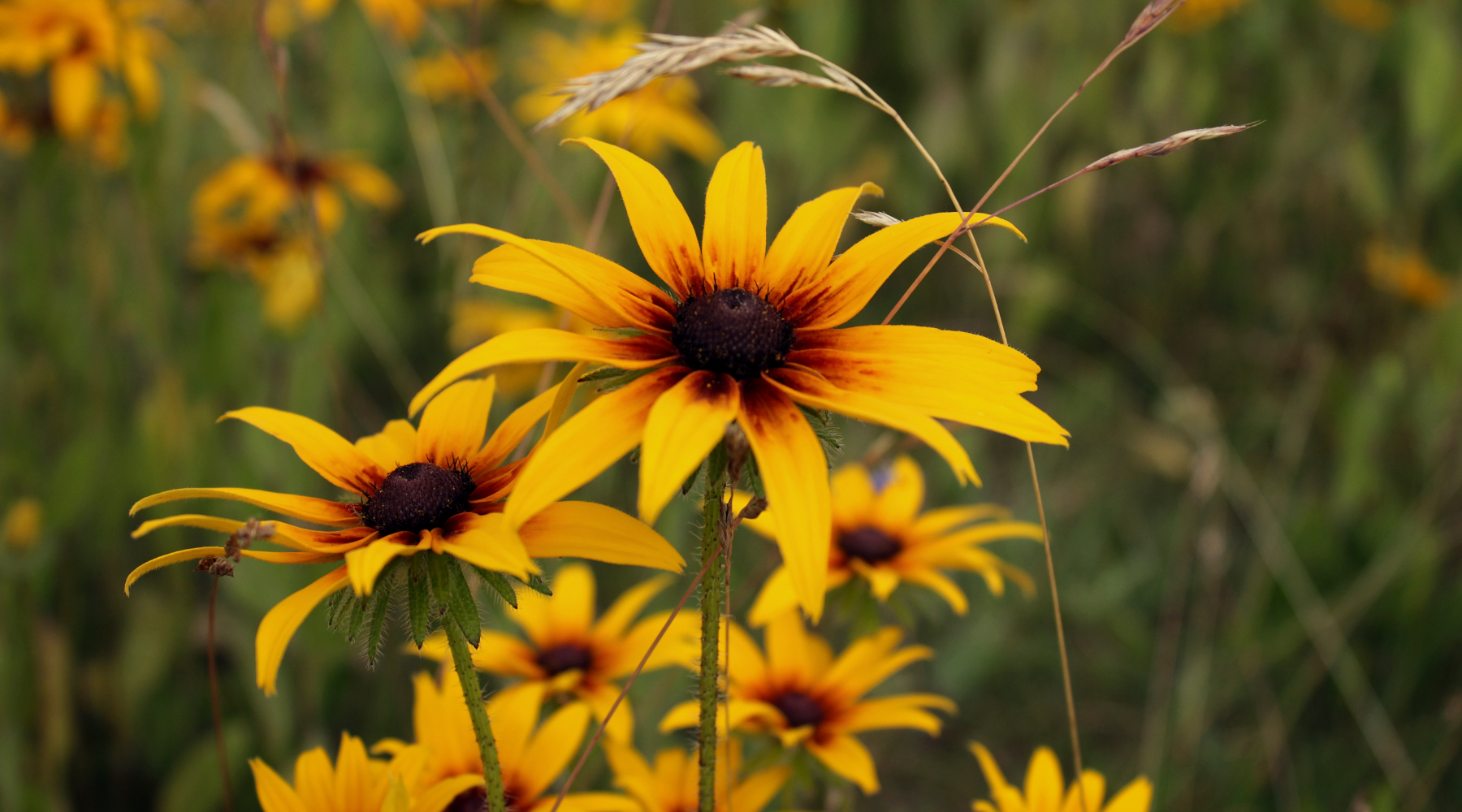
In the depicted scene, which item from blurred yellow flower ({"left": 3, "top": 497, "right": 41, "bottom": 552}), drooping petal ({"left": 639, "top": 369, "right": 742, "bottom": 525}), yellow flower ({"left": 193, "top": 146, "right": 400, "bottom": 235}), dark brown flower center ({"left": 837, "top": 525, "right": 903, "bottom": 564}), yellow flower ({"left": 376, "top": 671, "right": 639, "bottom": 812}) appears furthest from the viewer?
yellow flower ({"left": 193, "top": 146, "right": 400, "bottom": 235})

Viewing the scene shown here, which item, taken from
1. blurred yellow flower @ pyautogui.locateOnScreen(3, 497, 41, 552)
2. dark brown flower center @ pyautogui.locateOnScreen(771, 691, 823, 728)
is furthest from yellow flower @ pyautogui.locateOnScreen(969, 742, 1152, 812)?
blurred yellow flower @ pyautogui.locateOnScreen(3, 497, 41, 552)

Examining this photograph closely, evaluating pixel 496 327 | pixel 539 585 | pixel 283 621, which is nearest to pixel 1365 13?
pixel 496 327

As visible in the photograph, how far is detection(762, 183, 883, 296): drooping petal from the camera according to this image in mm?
764

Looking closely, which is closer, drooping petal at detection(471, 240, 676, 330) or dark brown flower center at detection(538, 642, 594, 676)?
drooping petal at detection(471, 240, 676, 330)

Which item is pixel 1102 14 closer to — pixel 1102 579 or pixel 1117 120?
pixel 1117 120

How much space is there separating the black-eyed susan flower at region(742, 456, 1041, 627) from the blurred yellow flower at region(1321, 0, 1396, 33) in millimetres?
2532

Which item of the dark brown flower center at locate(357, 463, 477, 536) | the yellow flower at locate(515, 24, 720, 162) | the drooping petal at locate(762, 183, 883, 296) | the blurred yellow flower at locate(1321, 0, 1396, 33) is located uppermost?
the blurred yellow flower at locate(1321, 0, 1396, 33)

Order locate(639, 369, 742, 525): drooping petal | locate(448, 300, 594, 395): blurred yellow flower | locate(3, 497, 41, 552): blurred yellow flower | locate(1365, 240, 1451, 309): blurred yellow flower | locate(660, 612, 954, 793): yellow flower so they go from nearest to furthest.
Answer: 1. locate(639, 369, 742, 525): drooping petal
2. locate(660, 612, 954, 793): yellow flower
3. locate(3, 497, 41, 552): blurred yellow flower
4. locate(448, 300, 594, 395): blurred yellow flower
5. locate(1365, 240, 1451, 309): blurred yellow flower

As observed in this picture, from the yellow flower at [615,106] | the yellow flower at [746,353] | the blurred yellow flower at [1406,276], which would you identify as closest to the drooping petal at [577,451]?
the yellow flower at [746,353]

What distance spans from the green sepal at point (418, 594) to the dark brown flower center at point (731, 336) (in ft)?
0.72

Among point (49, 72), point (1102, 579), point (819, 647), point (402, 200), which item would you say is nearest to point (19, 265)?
point (49, 72)

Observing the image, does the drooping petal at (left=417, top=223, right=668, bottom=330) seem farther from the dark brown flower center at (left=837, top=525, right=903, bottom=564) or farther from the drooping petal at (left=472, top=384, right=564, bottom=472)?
the dark brown flower center at (left=837, top=525, right=903, bottom=564)

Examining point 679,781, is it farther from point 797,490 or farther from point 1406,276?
point 1406,276

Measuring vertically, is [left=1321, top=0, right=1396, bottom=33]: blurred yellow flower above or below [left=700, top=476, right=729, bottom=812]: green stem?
above
